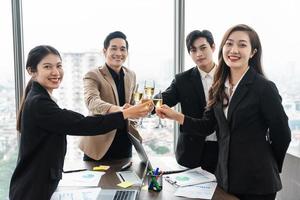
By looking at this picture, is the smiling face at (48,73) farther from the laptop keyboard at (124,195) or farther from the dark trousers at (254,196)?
the dark trousers at (254,196)

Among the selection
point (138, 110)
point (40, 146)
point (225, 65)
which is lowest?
point (40, 146)

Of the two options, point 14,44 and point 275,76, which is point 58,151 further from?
point 275,76

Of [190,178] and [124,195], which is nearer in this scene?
[124,195]

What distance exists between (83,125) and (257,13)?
2274 mm

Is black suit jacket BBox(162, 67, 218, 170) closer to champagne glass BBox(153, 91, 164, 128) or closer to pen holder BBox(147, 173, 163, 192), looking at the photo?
champagne glass BBox(153, 91, 164, 128)

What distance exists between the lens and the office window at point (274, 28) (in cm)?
285

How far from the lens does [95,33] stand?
A: 131 inches

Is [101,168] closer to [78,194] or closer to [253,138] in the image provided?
[78,194]

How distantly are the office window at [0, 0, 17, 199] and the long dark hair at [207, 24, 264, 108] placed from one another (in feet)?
7.62

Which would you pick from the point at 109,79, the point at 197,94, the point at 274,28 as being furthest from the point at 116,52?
the point at 274,28

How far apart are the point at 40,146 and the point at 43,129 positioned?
0.10 m

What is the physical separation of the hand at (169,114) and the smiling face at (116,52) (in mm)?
613

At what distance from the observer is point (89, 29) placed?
3336mm

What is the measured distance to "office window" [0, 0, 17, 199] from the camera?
10.5 ft
